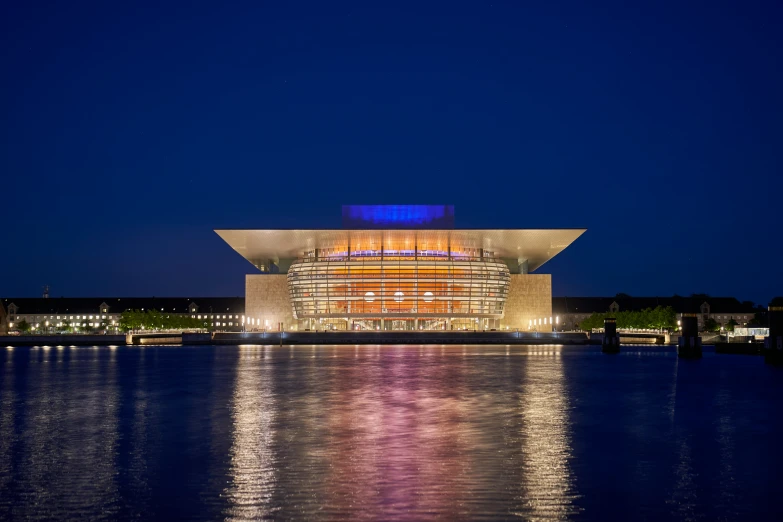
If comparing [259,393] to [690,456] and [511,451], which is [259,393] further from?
[690,456]

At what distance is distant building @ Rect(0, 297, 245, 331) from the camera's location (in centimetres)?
13800

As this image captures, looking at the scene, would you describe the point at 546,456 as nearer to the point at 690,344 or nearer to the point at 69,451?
the point at 69,451

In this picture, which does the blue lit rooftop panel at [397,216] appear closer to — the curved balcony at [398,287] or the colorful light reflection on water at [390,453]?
the curved balcony at [398,287]

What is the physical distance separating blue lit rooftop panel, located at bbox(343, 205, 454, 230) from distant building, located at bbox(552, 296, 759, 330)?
52505mm

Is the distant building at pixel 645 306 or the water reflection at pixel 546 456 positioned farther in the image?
the distant building at pixel 645 306

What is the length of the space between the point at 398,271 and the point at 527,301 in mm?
17288

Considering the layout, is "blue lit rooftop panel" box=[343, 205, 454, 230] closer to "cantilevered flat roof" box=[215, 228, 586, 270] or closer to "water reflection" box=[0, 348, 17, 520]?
"cantilevered flat roof" box=[215, 228, 586, 270]

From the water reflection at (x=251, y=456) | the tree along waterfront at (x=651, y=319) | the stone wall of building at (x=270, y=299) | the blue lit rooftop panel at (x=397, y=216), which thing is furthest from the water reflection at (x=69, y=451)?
the tree along waterfront at (x=651, y=319)

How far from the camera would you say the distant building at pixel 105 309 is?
138 meters

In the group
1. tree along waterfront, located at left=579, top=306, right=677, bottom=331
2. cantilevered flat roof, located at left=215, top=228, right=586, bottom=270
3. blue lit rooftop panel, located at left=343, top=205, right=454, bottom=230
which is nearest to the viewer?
cantilevered flat roof, located at left=215, top=228, right=586, bottom=270

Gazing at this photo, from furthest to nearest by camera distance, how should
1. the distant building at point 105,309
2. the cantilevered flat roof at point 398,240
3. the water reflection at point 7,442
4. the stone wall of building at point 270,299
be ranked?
the distant building at point 105,309, the stone wall of building at point 270,299, the cantilevered flat roof at point 398,240, the water reflection at point 7,442

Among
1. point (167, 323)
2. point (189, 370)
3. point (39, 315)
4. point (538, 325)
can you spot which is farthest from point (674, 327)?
point (39, 315)

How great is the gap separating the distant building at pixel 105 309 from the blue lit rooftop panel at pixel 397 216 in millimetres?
62044

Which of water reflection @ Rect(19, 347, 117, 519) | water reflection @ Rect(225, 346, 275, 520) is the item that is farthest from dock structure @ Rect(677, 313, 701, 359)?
water reflection @ Rect(19, 347, 117, 519)
